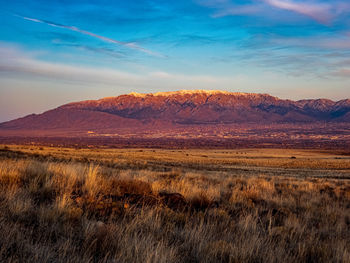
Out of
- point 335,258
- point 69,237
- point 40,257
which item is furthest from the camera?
point 335,258

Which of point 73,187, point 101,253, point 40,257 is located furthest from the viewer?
point 73,187

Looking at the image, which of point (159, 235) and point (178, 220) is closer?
point (159, 235)

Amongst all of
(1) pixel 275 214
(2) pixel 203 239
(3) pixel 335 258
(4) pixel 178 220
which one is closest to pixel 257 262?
(2) pixel 203 239

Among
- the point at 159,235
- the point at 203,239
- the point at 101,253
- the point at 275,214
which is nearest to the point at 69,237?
the point at 101,253

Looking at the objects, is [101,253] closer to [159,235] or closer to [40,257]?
[40,257]

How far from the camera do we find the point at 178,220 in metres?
5.54

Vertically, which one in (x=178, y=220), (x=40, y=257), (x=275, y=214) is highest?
(x=40, y=257)

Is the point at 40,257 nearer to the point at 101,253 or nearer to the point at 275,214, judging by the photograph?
the point at 101,253

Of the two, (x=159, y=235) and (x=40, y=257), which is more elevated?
(x=40, y=257)

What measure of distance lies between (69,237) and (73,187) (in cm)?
306

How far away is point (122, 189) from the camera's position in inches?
291

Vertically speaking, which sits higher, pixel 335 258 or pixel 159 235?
pixel 159 235

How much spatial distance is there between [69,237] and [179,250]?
4.35 feet

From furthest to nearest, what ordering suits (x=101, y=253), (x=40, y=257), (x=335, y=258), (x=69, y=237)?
(x=335, y=258)
(x=69, y=237)
(x=101, y=253)
(x=40, y=257)
